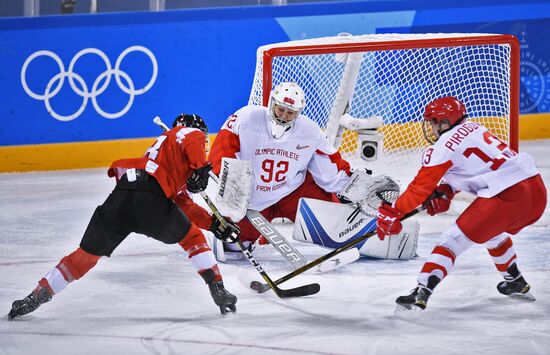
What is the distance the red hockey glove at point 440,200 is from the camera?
447 centimetres

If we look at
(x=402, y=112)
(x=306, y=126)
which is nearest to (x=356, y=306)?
(x=306, y=126)

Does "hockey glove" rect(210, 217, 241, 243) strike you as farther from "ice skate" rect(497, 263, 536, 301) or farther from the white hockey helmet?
"ice skate" rect(497, 263, 536, 301)

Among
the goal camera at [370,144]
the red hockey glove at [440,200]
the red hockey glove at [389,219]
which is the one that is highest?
the red hockey glove at [440,200]

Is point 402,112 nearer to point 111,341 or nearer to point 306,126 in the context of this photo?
point 306,126

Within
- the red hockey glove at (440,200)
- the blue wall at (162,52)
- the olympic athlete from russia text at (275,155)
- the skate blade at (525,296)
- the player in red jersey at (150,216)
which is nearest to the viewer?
the player in red jersey at (150,216)

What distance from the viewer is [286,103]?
504cm

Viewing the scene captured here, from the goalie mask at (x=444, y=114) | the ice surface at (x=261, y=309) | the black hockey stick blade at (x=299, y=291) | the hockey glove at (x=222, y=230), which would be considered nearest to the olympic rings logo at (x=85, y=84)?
the ice surface at (x=261, y=309)

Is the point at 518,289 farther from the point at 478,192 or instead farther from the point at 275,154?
the point at 275,154

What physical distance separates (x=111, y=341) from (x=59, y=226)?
232cm

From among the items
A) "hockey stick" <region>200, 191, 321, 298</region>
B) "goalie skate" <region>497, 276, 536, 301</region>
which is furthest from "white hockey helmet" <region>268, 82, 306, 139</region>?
"goalie skate" <region>497, 276, 536, 301</region>

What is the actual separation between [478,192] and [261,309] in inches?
38.2

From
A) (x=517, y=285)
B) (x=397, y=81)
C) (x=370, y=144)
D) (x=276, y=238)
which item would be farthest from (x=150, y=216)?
(x=397, y=81)

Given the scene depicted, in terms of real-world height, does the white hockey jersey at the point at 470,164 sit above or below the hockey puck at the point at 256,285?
above

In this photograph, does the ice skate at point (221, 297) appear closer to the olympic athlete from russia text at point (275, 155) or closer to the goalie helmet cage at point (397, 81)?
the olympic athlete from russia text at point (275, 155)
